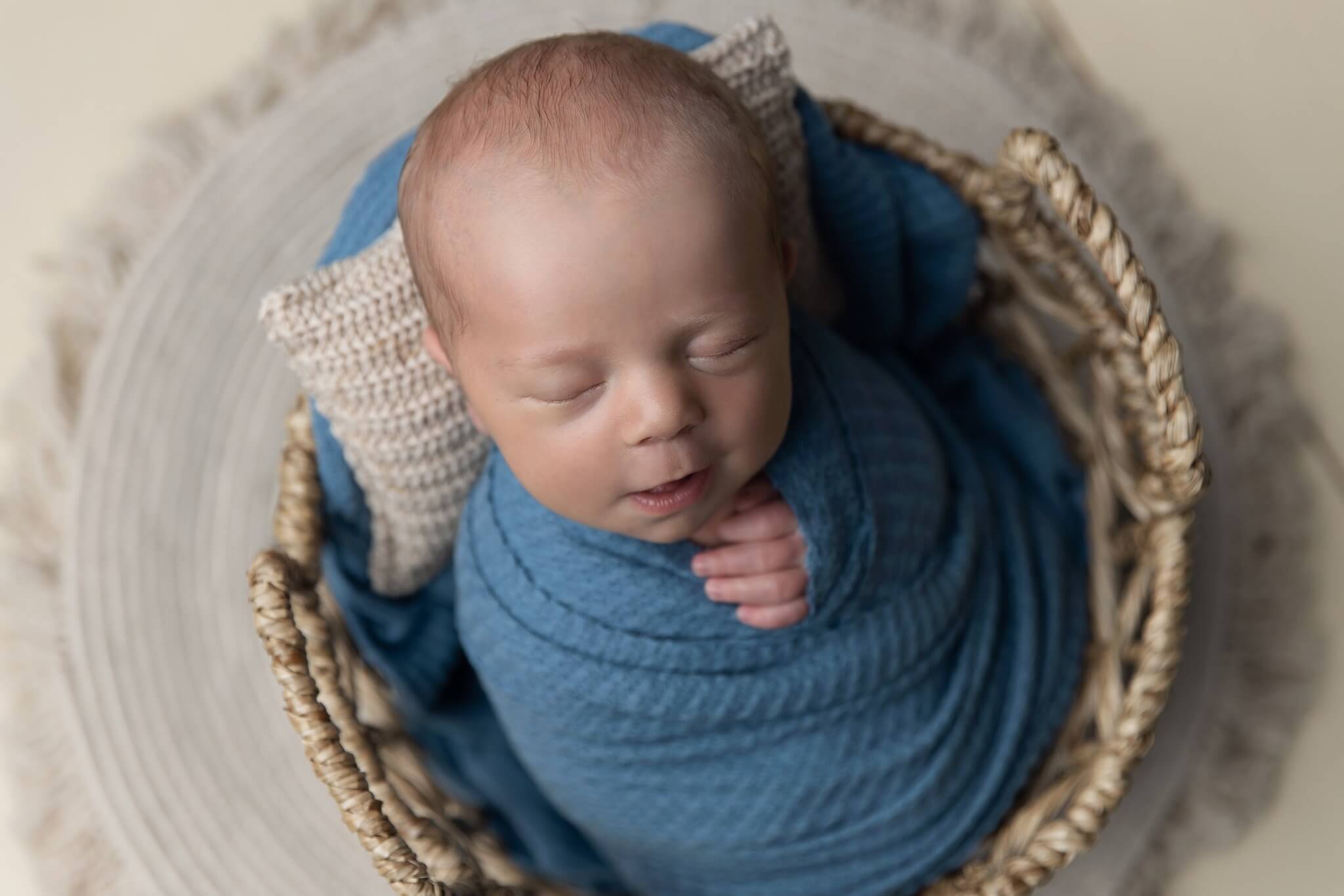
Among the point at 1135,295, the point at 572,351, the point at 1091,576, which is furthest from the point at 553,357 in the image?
the point at 1091,576

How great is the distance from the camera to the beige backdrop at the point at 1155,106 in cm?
134

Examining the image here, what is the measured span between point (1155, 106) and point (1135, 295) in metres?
0.68

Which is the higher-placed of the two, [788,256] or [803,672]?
[788,256]

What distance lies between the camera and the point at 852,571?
904 millimetres

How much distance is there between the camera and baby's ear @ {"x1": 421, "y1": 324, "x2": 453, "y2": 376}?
2.81 ft

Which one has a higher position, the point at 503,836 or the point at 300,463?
the point at 300,463

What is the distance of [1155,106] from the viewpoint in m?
1.41

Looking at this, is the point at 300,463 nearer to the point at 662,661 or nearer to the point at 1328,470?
the point at 662,661

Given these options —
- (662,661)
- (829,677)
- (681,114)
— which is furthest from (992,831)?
(681,114)

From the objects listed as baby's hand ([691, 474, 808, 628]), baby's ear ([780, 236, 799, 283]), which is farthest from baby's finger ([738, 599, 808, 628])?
baby's ear ([780, 236, 799, 283])

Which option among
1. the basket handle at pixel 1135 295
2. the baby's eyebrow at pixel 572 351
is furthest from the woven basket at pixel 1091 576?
the baby's eyebrow at pixel 572 351

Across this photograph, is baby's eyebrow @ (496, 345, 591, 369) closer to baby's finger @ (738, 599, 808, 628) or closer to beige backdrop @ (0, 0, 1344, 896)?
baby's finger @ (738, 599, 808, 628)

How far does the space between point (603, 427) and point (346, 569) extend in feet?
1.39

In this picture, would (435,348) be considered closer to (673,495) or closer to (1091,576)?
(673,495)
